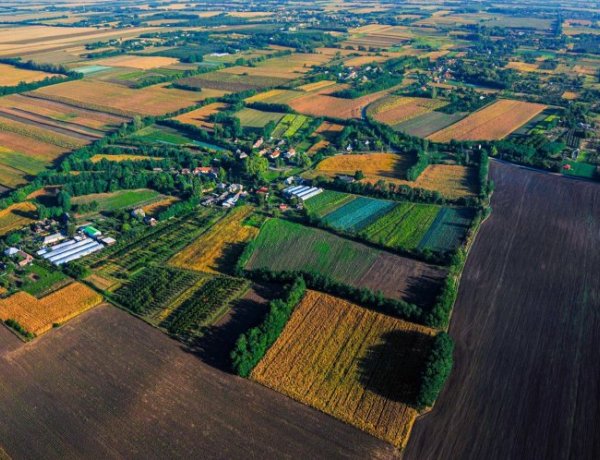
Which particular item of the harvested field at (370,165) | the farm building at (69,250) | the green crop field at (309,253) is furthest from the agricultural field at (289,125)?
the farm building at (69,250)

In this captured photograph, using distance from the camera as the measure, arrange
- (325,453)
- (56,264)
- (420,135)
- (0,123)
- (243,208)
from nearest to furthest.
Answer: (325,453), (56,264), (243,208), (420,135), (0,123)

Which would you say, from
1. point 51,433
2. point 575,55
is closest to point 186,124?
point 51,433

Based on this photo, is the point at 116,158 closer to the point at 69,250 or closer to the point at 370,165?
the point at 69,250

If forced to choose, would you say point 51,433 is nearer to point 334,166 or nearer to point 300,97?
point 334,166

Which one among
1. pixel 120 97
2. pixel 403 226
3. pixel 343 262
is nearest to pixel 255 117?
pixel 120 97

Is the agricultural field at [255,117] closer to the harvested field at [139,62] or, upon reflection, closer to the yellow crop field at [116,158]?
the yellow crop field at [116,158]

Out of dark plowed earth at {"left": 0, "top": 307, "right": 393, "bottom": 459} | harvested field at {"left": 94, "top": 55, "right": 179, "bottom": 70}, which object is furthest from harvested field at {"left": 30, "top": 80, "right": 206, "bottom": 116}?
dark plowed earth at {"left": 0, "top": 307, "right": 393, "bottom": 459}

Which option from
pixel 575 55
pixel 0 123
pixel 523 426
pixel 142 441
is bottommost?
pixel 575 55

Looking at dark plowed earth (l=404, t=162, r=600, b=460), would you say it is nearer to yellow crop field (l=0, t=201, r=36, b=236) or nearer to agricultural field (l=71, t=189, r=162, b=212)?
agricultural field (l=71, t=189, r=162, b=212)

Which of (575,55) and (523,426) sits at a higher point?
(523,426)
